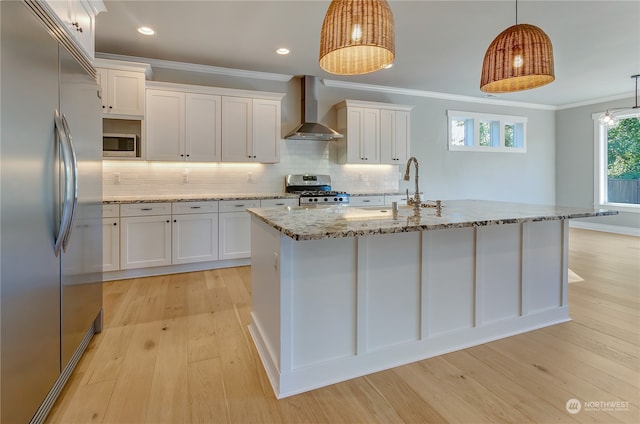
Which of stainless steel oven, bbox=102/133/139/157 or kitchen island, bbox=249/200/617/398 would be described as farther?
stainless steel oven, bbox=102/133/139/157

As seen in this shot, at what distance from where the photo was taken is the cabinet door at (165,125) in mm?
4055

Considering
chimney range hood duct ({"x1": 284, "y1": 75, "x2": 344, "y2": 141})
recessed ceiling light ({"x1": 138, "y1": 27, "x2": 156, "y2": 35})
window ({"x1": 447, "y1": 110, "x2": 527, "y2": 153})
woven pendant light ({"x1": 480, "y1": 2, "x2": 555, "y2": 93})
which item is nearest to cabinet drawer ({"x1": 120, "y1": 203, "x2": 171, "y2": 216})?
recessed ceiling light ({"x1": 138, "y1": 27, "x2": 156, "y2": 35})

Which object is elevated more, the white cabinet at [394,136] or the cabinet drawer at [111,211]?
the white cabinet at [394,136]

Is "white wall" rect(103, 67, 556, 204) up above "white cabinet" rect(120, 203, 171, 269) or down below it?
above

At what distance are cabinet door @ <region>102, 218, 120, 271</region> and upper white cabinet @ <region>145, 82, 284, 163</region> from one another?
36.8 inches

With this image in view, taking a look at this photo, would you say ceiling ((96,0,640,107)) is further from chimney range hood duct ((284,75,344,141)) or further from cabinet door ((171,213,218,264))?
cabinet door ((171,213,218,264))

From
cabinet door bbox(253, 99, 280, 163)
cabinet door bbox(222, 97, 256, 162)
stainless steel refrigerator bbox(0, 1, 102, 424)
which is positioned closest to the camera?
stainless steel refrigerator bbox(0, 1, 102, 424)

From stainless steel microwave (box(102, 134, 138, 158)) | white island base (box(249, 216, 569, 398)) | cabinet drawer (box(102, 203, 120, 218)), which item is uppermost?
stainless steel microwave (box(102, 134, 138, 158))

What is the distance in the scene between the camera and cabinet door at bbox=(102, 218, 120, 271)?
363cm

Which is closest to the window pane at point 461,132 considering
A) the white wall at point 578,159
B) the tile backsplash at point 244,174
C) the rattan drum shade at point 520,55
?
the tile backsplash at point 244,174

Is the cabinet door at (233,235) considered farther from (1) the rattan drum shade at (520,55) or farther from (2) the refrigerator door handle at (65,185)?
(1) the rattan drum shade at (520,55)

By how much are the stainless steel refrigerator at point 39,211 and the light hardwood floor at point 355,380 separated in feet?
0.93

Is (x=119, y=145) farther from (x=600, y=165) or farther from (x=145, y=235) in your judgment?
(x=600, y=165)

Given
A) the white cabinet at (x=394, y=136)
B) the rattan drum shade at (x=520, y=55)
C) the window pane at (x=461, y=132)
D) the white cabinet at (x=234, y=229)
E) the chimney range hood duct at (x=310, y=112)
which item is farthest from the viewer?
the window pane at (x=461, y=132)
